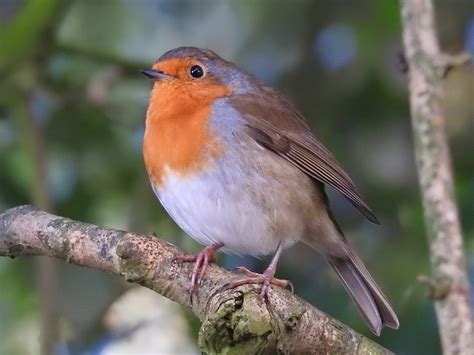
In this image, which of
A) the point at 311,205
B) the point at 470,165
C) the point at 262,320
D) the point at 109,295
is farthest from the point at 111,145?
the point at 262,320

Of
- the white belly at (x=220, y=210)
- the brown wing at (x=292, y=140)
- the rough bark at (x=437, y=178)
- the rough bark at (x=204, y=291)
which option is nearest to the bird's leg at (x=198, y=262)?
the rough bark at (x=204, y=291)

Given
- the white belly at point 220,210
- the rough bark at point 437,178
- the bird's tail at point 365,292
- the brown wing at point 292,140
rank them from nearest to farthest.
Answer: the rough bark at point 437,178 → the white belly at point 220,210 → the bird's tail at point 365,292 → the brown wing at point 292,140

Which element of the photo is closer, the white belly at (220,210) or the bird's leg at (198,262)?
the bird's leg at (198,262)

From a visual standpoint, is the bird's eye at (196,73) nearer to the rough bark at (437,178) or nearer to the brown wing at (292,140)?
the brown wing at (292,140)

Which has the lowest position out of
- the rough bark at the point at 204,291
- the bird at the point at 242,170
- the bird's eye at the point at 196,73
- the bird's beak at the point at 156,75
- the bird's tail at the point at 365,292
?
the rough bark at the point at 204,291

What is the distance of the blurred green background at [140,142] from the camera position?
469 centimetres

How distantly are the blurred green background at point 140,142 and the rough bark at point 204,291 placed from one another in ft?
3.45

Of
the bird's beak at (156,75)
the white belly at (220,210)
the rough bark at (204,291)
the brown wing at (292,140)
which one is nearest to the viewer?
the rough bark at (204,291)

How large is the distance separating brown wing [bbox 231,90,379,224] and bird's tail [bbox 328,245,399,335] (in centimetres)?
36

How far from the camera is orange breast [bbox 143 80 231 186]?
4.24m

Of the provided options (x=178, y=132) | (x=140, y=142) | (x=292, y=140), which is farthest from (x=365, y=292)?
(x=140, y=142)

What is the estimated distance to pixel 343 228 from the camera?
16.4 feet

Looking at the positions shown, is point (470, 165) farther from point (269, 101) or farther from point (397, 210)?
point (269, 101)

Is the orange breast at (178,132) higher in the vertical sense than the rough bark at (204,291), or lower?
higher
